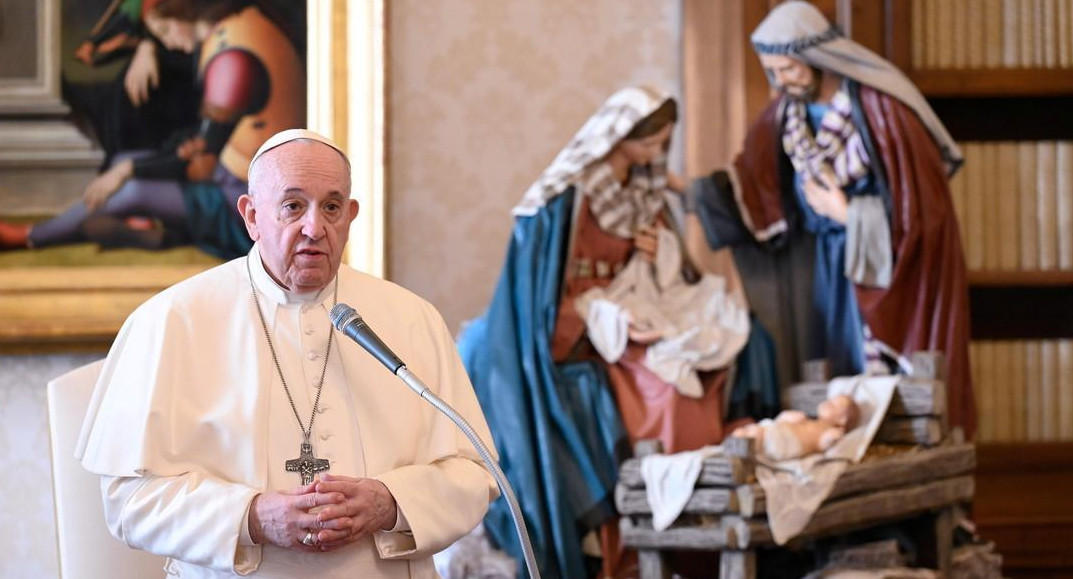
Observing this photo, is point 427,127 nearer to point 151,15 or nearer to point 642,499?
point 151,15

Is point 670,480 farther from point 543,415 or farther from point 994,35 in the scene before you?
point 994,35

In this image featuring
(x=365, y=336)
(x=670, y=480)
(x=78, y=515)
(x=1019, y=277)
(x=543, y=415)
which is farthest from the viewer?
(x=1019, y=277)

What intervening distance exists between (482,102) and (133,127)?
1.25 metres

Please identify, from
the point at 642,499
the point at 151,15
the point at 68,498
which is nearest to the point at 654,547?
the point at 642,499

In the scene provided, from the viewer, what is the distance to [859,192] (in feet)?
16.2

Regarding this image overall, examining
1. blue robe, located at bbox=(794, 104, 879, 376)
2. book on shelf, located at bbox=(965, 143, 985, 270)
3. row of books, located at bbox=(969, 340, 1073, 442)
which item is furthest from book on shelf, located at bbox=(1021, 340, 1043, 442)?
blue robe, located at bbox=(794, 104, 879, 376)

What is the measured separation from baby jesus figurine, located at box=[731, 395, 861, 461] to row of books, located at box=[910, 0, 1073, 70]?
146cm

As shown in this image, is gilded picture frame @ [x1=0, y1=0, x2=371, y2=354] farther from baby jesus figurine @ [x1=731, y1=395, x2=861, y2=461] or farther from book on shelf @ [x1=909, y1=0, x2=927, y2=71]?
book on shelf @ [x1=909, y1=0, x2=927, y2=71]

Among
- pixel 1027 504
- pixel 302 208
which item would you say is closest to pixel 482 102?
pixel 1027 504

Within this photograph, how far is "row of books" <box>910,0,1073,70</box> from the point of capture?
5.28 meters

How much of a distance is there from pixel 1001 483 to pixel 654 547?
1709mm

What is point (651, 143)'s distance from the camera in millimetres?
4945

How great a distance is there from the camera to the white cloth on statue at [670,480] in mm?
4098

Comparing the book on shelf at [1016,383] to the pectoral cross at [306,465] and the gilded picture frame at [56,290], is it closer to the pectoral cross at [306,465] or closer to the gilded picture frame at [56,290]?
the gilded picture frame at [56,290]
